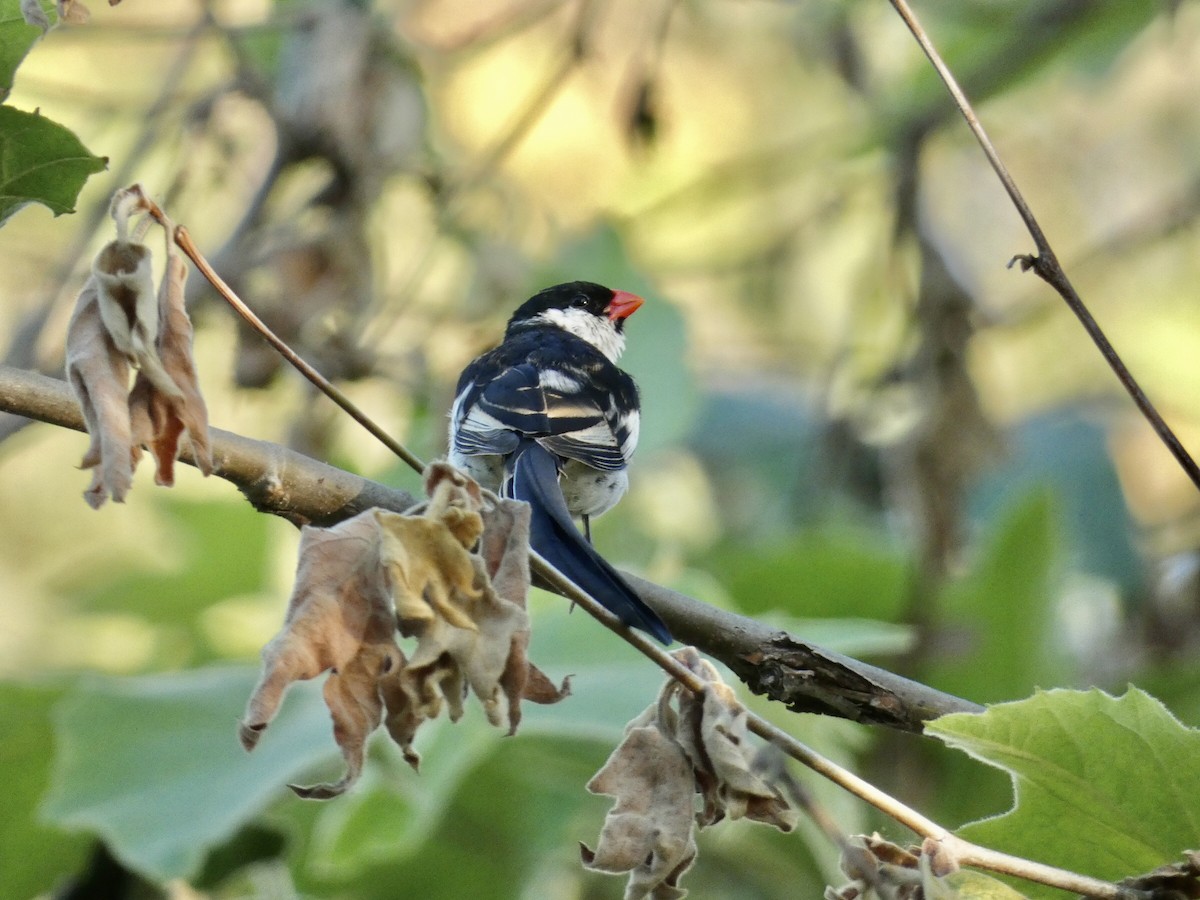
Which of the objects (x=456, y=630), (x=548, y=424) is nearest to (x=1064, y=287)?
(x=456, y=630)

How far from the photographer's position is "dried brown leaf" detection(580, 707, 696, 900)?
1.40m

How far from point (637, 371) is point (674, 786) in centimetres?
278

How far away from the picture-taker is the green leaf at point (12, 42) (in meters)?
1.56

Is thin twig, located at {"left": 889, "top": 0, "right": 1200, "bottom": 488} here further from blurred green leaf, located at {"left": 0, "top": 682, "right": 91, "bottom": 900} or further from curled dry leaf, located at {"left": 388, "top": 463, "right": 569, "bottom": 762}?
blurred green leaf, located at {"left": 0, "top": 682, "right": 91, "bottom": 900}

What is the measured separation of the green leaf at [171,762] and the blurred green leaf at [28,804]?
0.11 meters

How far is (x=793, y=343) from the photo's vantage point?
596 centimetres

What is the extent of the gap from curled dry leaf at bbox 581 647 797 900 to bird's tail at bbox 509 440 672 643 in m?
0.10

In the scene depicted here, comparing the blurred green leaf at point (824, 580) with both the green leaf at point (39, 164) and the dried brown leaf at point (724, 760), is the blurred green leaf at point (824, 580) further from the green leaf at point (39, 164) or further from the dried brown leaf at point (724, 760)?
the green leaf at point (39, 164)

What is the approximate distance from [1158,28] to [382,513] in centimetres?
478

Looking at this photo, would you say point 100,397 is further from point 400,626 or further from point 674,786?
point 674,786

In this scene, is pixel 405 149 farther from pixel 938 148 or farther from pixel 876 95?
pixel 938 148

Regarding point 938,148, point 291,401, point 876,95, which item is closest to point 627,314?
point 291,401

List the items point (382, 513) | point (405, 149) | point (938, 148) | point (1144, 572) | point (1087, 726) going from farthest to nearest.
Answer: point (938, 148) < point (1144, 572) < point (405, 149) < point (1087, 726) < point (382, 513)

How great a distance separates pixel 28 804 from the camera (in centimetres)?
334
